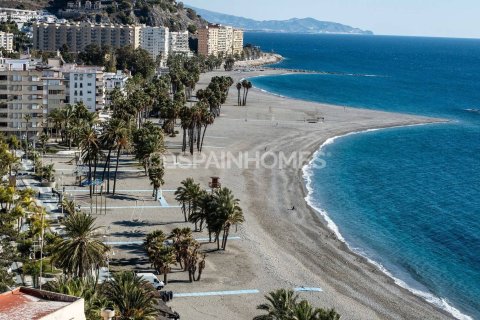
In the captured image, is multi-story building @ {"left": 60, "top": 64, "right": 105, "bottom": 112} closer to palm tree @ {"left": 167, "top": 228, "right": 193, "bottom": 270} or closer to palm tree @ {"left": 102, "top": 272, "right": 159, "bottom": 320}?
palm tree @ {"left": 167, "top": 228, "right": 193, "bottom": 270}

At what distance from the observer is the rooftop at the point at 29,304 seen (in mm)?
20766

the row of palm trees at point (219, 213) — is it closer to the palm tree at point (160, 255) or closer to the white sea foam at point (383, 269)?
the palm tree at point (160, 255)

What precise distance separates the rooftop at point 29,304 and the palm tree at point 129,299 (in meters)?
8.36

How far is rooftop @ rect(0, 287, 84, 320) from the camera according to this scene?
2077 centimetres

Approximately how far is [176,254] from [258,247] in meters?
11.7

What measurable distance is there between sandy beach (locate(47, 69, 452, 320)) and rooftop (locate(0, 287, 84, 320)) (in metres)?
21.1

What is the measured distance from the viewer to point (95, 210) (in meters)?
66.4

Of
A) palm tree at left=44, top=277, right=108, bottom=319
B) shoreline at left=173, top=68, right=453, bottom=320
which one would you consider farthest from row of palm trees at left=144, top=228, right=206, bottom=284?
palm tree at left=44, top=277, right=108, bottom=319

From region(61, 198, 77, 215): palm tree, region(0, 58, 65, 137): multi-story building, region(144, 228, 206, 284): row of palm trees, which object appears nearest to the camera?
region(144, 228, 206, 284): row of palm trees

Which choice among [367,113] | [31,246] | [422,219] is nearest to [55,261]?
[31,246]

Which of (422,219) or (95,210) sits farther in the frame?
(422,219)

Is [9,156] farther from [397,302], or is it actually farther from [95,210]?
[397,302]

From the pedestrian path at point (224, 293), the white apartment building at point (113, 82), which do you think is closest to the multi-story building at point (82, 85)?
the white apartment building at point (113, 82)

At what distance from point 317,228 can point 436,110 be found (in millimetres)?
115148
